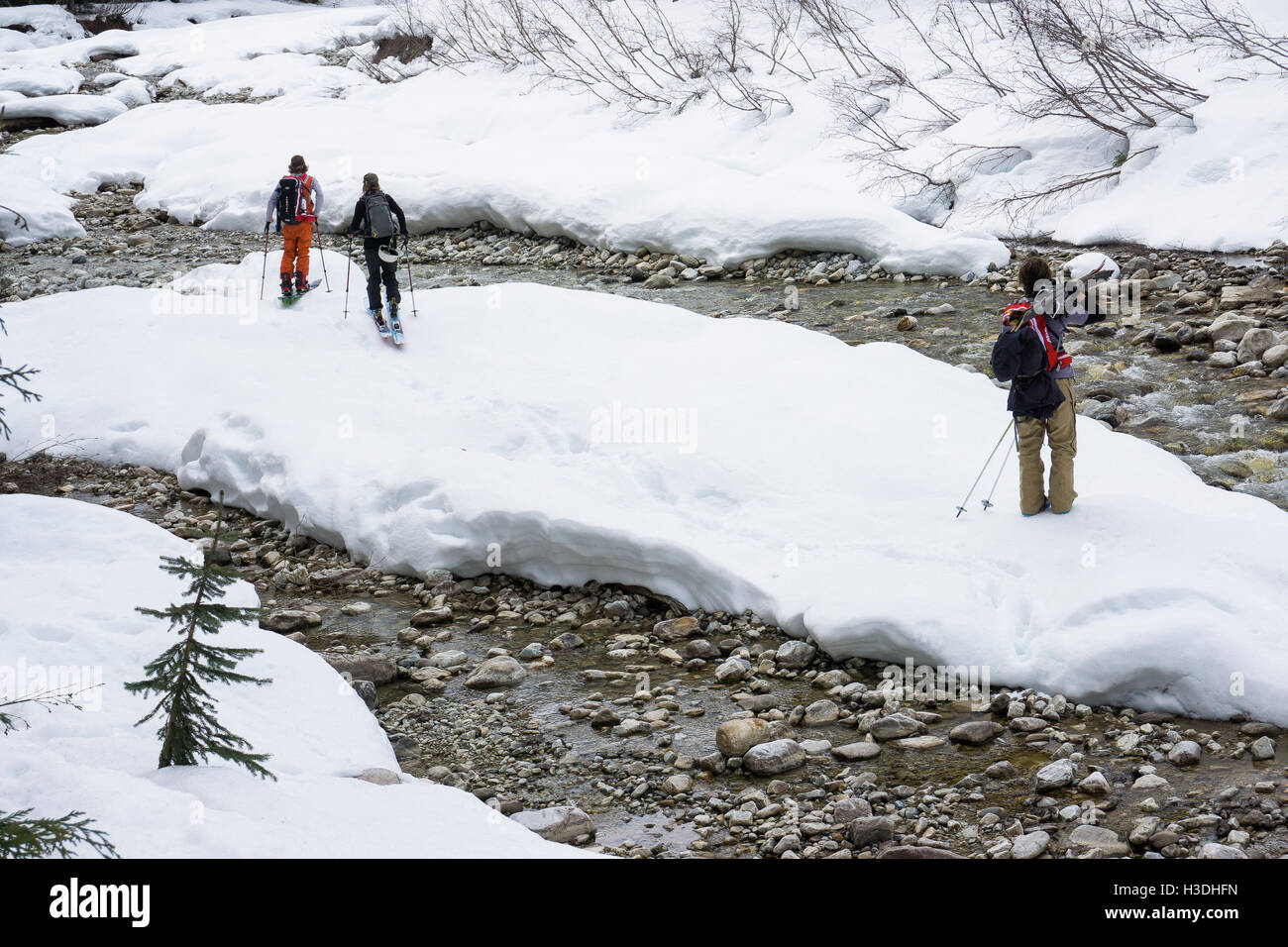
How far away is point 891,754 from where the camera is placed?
545 cm

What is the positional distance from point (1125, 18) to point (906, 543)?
15554 mm

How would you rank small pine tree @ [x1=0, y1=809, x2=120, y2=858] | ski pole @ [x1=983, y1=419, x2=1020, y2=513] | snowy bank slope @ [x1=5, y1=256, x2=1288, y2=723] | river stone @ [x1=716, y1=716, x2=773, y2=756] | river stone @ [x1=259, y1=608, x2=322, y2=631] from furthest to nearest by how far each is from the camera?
1. river stone @ [x1=259, y1=608, x2=322, y2=631]
2. ski pole @ [x1=983, y1=419, x2=1020, y2=513]
3. snowy bank slope @ [x1=5, y1=256, x2=1288, y2=723]
4. river stone @ [x1=716, y1=716, x2=773, y2=756]
5. small pine tree @ [x1=0, y1=809, x2=120, y2=858]

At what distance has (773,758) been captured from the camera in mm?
5367

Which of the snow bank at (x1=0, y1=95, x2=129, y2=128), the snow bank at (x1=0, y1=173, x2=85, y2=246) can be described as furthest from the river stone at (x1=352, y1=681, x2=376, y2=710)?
the snow bank at (x1=0, y1=95, x2=129, y2=128)

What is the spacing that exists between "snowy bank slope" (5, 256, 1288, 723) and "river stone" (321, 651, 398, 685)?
1434mm

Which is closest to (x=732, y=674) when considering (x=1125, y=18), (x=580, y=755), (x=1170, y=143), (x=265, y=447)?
(x=580, y=755)

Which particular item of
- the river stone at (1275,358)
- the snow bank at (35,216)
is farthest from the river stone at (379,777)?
the snow bank at (35,216)

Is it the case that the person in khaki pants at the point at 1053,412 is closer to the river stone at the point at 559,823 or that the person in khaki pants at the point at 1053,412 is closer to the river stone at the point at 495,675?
the river stone at the point at 495,675

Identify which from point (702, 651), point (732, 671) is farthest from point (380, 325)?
point (732, 671)

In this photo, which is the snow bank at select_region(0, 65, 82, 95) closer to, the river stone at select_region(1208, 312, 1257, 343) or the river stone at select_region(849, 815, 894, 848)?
the river stone at select_region(1208, 312, 1257, 343)

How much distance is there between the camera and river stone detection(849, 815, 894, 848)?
4652 mm

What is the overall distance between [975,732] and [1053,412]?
2.21 metres

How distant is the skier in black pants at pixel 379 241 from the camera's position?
11297 millimetres

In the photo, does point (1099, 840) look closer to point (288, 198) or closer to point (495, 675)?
point (495, 675)
